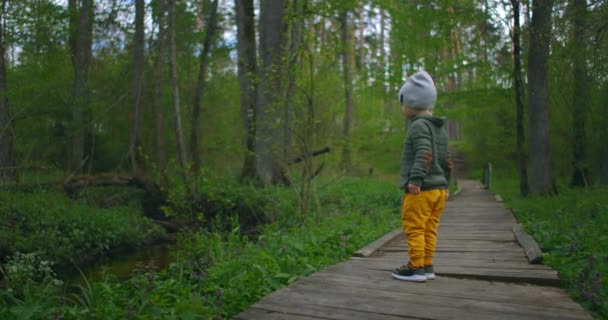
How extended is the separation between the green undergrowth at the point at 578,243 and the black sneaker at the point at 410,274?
43.1 inches

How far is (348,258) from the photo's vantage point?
5160mm

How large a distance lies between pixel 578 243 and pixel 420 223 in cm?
205

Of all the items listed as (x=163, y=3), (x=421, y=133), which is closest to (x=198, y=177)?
(x=163, y=3)

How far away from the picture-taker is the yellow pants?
13.0ft

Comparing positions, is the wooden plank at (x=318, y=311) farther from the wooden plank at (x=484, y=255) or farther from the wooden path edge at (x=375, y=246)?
the wooden plank at (x=484, y=255)

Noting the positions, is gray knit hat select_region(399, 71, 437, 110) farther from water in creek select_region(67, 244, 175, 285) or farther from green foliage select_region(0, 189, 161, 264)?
water in creek select_region(67, 244, 175, 285)

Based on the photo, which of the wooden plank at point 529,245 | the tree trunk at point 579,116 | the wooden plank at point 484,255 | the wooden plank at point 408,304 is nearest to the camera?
the wooden plank at point 408,304

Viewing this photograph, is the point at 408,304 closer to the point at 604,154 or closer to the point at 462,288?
the point at 462,288

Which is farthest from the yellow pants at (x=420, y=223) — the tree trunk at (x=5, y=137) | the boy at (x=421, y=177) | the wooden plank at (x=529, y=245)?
the tree trunk at (x=5, y=137)

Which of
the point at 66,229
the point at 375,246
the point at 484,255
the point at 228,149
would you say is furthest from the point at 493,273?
the point at 228,149

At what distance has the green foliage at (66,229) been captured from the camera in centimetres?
755

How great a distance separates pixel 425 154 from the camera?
3939 millimetres

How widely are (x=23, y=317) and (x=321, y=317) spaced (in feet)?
6.61

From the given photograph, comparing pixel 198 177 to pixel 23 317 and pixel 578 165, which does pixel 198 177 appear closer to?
pixel 23 317
